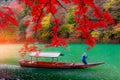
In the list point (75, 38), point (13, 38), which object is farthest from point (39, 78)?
point (13, 38)

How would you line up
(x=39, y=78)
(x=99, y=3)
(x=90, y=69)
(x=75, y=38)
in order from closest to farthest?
(x=39, y=78)
(x=90, y=69)
(x=75, y=38)
(x=99, y=3)

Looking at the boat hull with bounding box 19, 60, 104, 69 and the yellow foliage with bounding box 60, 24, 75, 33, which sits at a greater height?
the yellow foliage with bounding box 60, 24, 75, 33

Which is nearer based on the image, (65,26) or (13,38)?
(65,26)

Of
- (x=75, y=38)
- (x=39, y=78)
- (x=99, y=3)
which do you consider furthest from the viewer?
(x=99, y=3)

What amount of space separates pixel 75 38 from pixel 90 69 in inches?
1310

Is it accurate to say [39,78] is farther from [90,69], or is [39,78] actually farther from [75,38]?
[75,38]

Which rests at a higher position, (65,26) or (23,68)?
(65,26)

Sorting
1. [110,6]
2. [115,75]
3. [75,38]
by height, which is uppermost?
[110,6]

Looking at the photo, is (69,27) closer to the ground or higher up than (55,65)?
higher up

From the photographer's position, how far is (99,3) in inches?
2603

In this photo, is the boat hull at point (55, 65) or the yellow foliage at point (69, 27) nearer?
the boat hull at point (55, 65)

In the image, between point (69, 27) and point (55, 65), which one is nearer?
point (55, 65)

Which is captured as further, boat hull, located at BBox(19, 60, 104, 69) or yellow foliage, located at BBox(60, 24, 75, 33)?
→ yellow foliage, located at BBox(60, 24, 75, 33)

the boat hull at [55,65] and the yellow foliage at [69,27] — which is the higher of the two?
the yellow foliage at [69,27]
